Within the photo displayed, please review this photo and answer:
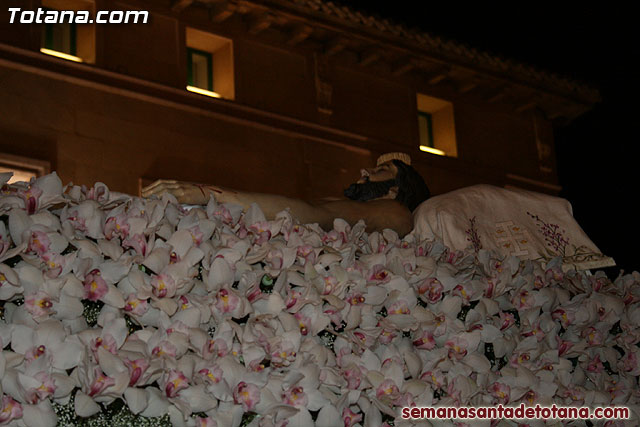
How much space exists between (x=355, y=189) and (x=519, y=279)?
6.55 feet

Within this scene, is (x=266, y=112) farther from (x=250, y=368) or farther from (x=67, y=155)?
(x=250, y=368)

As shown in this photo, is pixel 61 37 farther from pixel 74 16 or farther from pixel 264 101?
Result: pixel 264 101

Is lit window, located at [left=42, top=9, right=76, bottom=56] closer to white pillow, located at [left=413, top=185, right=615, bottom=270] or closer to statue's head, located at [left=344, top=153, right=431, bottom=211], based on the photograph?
statue's head, located at [left=344, top=153, right=431, bottom=211]

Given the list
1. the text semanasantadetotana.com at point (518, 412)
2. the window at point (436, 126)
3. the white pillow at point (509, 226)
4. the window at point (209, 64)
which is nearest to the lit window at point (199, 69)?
the window at point (209, 64)

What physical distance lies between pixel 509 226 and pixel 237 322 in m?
1.55

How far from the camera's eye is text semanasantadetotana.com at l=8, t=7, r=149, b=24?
9125mm

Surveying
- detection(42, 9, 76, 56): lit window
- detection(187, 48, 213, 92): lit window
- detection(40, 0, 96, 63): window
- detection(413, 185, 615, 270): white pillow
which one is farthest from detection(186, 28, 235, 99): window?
detection(413, 185, 615, 270): white pillow

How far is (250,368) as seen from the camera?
178cm

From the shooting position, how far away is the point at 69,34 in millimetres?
9734

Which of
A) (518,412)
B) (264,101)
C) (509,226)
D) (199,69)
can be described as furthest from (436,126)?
(518,412)

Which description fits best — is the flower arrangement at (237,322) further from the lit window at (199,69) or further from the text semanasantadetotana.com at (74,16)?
the lit window at (199,69)

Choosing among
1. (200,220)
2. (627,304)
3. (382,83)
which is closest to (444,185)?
(382,83)

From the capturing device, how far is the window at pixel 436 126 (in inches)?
500

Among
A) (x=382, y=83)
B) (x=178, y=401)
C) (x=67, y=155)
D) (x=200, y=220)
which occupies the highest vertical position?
(x=382, y=83)
